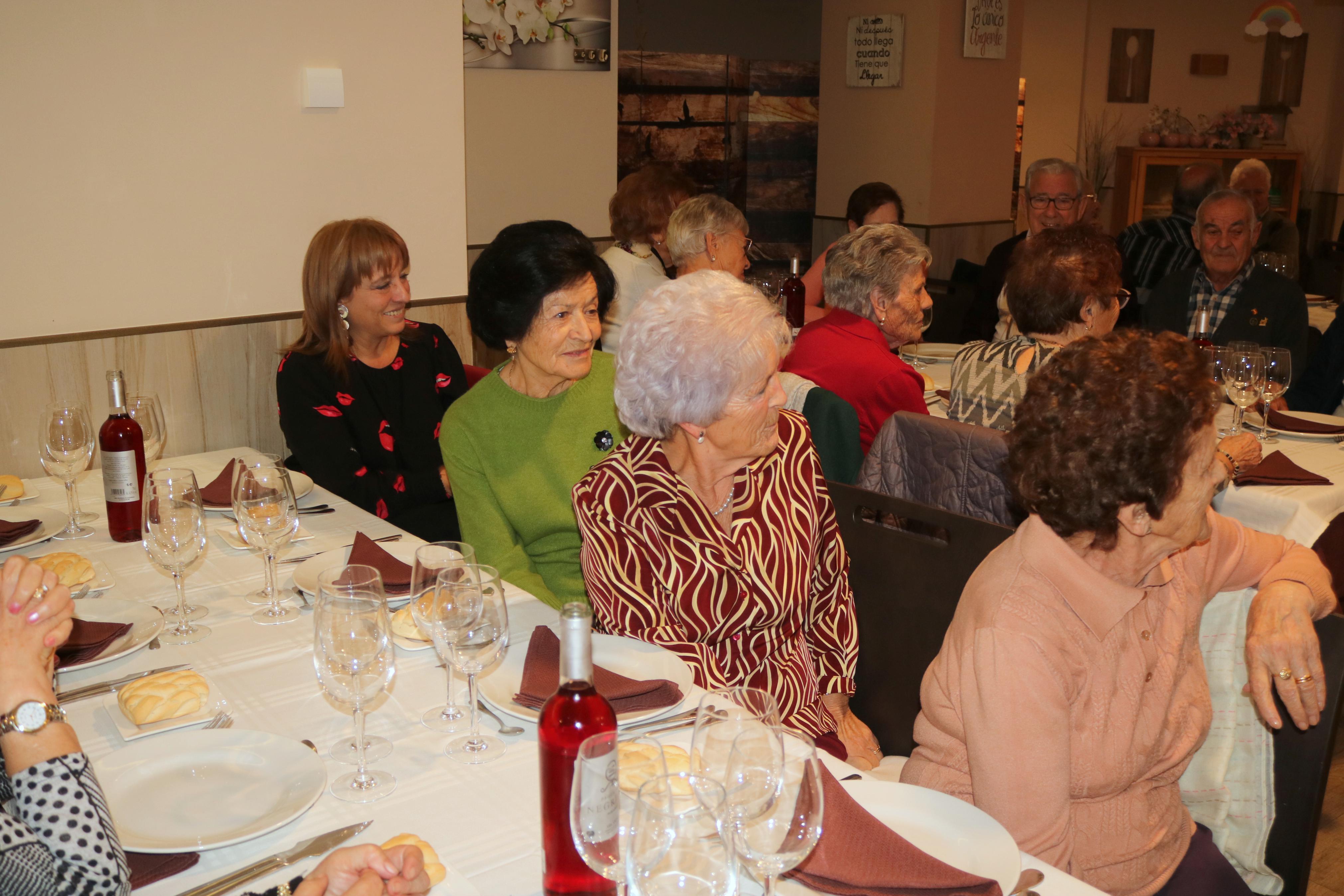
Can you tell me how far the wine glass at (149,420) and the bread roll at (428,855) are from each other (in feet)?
5.16

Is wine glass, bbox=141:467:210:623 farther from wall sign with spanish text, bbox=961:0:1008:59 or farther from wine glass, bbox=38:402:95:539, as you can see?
wall sign with spanish text, bbox=961:0:1008:59

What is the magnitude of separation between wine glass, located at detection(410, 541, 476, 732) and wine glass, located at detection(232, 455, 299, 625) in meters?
0.43

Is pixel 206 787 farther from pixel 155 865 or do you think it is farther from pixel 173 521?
pixel 173 521

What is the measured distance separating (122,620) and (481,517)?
2.51 feet

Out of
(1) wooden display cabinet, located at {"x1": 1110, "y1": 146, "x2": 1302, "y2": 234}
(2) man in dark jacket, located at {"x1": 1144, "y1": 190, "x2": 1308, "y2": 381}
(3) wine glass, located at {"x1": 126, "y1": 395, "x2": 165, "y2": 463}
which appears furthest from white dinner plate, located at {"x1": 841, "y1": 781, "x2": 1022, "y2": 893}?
(1) wooden display cabinet, located at {"x1": 1110, "y1": 146, "x2": 1302, "y2": 234}

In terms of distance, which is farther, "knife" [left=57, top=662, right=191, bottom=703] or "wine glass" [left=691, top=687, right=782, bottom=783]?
"knife" [left=57, top=662, right=191, bottom=703]

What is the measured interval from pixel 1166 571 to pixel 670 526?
785 millimetres

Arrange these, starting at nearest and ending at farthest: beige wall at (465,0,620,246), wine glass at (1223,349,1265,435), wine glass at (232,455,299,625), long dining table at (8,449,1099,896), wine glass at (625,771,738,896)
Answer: wine glass at (625,771,738,896) < long dining table at (8,449,1099,896) < wine glass at (232,455,299,625) < wine glass at (1223,349,1265,435) < beige wall at (465,0,620,246)

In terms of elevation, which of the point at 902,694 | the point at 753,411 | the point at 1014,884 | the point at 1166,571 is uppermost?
the point at 753,411

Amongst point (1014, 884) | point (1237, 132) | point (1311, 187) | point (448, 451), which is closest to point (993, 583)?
point (1014, 884)

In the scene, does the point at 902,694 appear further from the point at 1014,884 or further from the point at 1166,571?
the point at 1014,884

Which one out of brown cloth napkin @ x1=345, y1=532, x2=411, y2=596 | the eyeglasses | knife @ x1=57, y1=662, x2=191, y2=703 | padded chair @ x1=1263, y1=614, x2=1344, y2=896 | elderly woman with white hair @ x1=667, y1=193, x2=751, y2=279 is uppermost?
the eyeglasses

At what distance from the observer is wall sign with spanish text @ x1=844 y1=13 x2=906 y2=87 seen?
22.4ft

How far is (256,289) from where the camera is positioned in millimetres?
3252
